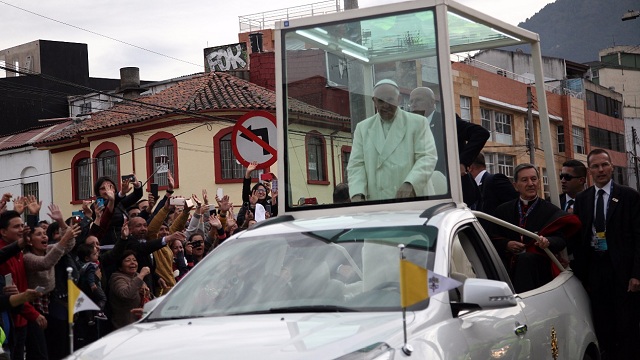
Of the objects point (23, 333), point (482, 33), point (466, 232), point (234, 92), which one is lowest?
point (23, 333)

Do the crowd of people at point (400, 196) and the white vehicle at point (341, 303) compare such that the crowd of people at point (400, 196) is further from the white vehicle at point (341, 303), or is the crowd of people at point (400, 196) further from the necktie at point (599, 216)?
the white vehicle at point (341, 303)

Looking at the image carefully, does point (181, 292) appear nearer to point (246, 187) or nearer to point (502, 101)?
point (246, 187)

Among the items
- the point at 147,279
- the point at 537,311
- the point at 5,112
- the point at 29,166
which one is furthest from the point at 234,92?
the point at 537,311

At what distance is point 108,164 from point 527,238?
37034 millimetres

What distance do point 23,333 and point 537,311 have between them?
5.10 metres

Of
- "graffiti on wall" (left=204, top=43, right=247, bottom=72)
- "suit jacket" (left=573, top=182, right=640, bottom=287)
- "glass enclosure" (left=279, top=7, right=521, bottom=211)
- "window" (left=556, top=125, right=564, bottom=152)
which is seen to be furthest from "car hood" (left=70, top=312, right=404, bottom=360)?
"window" (left=556, top=125, right=564, bottom=152)

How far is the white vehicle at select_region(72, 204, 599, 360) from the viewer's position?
5203 millimetres

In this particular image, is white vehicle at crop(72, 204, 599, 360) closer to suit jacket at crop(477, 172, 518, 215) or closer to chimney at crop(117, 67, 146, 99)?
suit jacket at crop(477, 172, 518, 215)

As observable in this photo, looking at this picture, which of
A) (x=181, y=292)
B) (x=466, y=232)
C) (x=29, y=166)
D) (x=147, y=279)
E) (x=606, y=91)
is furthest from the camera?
(x=606, y=91)

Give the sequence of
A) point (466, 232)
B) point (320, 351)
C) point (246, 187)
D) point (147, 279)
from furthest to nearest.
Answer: point (246, 187) < point (147, 279) < point (466, 232) < point (320, 351)

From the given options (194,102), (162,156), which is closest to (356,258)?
(194,102)

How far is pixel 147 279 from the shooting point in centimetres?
1200

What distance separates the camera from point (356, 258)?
247 inches

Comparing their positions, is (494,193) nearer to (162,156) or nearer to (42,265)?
(42,265)
